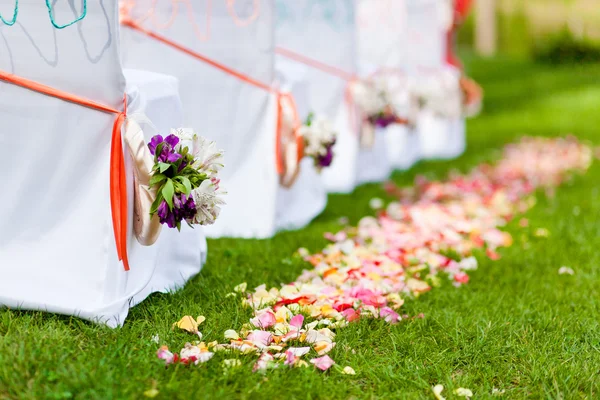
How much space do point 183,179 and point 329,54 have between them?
2.94m

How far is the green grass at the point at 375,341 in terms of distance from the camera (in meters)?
2.15

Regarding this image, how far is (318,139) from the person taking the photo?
156 inches

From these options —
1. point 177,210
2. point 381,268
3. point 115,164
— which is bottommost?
point 381,268

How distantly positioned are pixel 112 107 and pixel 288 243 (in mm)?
1490

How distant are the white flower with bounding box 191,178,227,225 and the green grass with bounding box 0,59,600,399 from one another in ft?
1.23

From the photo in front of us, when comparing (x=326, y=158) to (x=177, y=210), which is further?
(x=326, y=158)

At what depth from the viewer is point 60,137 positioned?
2.55 meters

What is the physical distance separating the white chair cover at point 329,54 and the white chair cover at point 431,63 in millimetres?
1384

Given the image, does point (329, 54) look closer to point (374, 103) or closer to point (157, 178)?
point (374, 103)

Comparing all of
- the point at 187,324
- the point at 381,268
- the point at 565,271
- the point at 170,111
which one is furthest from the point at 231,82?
the point at 565,271

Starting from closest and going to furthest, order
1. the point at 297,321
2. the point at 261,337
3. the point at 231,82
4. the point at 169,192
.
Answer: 1. the point at 169,192
2. the point at 261,337
3. the point at 297,321
4. the point at 231,82

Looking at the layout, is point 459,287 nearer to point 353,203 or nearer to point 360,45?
point 353,203

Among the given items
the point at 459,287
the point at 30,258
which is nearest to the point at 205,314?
the point at 30,258

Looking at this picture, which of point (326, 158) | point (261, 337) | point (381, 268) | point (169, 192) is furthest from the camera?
point (326, 158)
